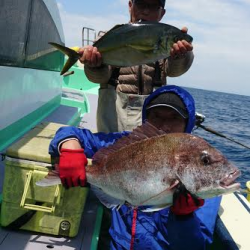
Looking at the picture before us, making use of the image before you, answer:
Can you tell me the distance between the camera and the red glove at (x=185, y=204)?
1934 millimetres

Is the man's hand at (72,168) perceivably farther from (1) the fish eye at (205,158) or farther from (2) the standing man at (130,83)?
(2) the standing man at (130,83)

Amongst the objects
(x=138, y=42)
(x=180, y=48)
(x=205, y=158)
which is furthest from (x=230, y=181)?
(x=138, y=42)

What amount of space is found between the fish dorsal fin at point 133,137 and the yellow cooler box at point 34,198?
0.69m

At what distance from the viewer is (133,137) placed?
2.12 meters

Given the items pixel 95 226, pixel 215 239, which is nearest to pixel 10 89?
pixel 95 226

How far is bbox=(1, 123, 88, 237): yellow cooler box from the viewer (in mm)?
2742

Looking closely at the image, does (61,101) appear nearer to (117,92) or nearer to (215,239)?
(117,92)

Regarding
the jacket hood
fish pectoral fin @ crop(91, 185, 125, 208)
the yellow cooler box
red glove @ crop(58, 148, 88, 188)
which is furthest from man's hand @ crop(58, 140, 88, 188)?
the jacket hood

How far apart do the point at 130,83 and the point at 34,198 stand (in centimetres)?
145

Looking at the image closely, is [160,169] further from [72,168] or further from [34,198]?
[34,198]

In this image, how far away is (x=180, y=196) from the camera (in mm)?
1874

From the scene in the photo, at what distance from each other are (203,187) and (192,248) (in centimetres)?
72

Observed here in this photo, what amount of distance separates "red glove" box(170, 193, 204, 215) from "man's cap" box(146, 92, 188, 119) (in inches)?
27.7

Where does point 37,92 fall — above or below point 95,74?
below
